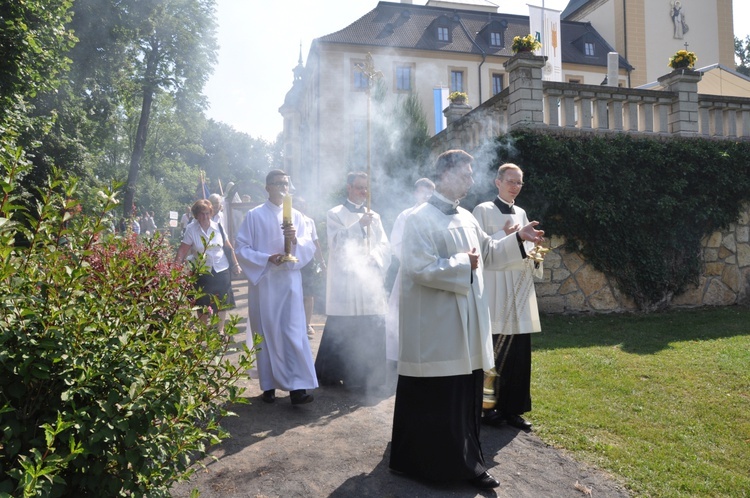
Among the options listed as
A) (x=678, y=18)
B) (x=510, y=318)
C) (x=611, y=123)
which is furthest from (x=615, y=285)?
(x=678, y=18)

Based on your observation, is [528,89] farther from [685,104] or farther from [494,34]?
[494,34]

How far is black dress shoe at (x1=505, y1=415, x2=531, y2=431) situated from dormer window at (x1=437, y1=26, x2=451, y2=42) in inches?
1299

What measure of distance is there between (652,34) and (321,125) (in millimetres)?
20168

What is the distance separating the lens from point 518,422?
16.5ft

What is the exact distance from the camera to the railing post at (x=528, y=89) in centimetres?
1035

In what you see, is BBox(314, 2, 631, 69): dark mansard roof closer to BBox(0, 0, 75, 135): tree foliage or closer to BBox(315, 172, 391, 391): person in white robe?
BBox(0, 0, 75, 135): tree foliage

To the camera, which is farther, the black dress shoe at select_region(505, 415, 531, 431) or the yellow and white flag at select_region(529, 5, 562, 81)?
the yellow and white flag at select_region(529, 5, 562, 81)

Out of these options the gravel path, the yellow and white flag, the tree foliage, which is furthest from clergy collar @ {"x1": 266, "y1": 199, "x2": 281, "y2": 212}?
the yellow and white flag

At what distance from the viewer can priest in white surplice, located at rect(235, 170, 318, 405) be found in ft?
17.7

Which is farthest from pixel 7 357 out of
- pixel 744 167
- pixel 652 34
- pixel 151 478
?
pixel 652 34

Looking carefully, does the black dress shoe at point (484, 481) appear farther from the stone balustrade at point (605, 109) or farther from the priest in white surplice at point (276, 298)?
the stone balustrade at point (605, 109)

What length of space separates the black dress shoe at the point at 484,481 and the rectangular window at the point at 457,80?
109 ft

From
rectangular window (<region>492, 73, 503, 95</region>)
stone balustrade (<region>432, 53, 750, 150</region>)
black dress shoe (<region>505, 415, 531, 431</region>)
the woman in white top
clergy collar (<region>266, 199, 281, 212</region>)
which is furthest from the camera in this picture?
rectangular window (<region>492, 73, 503, 95</region>)

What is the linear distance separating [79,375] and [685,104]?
1205 centimetres
